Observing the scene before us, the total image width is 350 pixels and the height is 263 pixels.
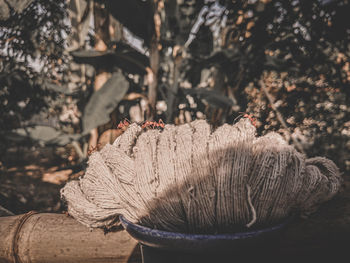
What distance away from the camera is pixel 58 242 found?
0.79m

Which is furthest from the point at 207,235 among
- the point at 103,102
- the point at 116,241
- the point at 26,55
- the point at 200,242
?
the point at 26,55

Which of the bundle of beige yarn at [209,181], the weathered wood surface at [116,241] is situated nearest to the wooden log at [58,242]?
the weathered wood surface at [116,241]

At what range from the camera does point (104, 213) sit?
67cm

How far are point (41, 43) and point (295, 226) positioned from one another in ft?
11.0

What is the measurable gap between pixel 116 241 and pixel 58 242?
0.20 m

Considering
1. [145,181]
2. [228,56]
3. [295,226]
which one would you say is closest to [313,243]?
[295,226]

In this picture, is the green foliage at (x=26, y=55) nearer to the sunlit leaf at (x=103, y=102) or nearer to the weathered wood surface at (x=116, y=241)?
the sunlit leaf at (x=103, y=102)

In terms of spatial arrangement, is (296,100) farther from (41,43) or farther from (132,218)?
(41,43)

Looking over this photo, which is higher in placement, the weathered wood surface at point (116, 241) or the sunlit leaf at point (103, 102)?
the sunlit leaf at point (103, 102)

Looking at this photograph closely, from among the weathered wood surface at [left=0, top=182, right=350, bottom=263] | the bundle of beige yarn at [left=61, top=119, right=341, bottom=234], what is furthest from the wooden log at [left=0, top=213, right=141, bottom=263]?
the bundle of beige yarn at [left=61, top=119, right=341, bottom=234]

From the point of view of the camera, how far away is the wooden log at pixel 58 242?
0.77 meters

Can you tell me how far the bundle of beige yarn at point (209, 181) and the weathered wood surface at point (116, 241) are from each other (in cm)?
11

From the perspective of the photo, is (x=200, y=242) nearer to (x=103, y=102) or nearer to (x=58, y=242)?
(x=58, y=242)

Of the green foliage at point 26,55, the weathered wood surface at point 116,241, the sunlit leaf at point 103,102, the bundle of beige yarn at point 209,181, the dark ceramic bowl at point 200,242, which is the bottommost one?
the weathered wood surface at point 116,241
